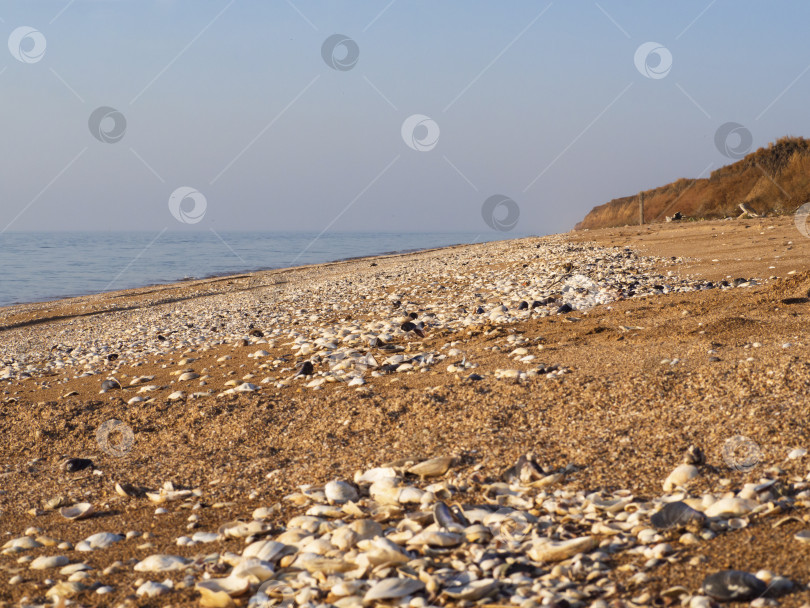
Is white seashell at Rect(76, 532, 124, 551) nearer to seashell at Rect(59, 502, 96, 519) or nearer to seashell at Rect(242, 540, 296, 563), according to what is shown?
seashell at Rect(59, 502, 96, 519)

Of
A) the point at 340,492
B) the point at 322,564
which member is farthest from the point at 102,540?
the point at 322,564

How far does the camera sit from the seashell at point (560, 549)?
282 cm

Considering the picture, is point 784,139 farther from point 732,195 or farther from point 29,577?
point 29,577

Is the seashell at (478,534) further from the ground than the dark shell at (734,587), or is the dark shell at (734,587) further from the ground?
the seashell at (478,534)

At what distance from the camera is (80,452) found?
211 inches

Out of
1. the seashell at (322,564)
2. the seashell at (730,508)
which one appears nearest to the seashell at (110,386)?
the seashell at (322,564)

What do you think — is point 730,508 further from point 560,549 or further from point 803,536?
point 560,549

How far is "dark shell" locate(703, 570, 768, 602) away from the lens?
2.36 m

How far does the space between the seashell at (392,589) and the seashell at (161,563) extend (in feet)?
3.36

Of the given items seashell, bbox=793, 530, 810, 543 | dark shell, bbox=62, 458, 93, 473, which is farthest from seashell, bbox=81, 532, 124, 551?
seashell, bbox=793, 530, 810, 543

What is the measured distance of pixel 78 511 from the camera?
4074 mm
